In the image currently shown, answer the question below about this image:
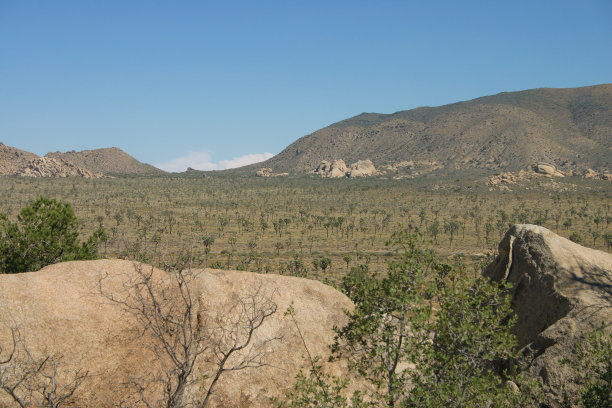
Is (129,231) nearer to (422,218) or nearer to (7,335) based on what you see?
(422,218)

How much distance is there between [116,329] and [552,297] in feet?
50.6

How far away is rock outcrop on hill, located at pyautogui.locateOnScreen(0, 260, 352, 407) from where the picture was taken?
1344 cm

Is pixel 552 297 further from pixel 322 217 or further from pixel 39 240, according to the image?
pixel 322 217

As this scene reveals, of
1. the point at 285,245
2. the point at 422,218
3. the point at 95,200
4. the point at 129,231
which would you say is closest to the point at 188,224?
the point at 129,231

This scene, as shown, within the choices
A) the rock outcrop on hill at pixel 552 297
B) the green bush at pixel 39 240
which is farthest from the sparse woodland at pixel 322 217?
the rock outcrop on hill at pixel 552 297

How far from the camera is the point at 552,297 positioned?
16.7m

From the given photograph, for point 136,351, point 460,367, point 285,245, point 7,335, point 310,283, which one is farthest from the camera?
point 285,245

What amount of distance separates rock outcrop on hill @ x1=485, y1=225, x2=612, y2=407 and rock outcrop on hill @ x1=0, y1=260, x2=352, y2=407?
Result: 667 cm

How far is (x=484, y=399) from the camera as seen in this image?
1026 centimetres

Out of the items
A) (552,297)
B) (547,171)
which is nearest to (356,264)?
(552,297)

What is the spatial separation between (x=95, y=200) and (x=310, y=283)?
161 m

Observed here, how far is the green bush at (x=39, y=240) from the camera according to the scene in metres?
26.8

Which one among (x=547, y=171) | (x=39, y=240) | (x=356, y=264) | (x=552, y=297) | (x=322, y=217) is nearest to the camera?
(x=552, y=297)

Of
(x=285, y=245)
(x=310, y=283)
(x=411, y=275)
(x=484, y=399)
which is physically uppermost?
(x=411, y=275)
